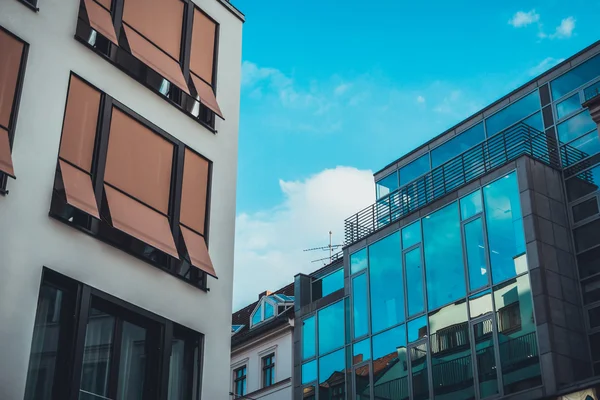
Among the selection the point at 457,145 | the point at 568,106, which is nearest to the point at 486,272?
the point at 568,106

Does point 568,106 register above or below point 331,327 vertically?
above

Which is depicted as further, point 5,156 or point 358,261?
point 358,261

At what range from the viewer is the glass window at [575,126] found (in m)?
31.3

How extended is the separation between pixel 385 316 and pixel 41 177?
2004 cm

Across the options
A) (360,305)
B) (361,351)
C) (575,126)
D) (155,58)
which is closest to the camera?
(155,58)

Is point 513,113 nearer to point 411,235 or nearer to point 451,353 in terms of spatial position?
point 411,235

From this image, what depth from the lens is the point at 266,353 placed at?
150 feet

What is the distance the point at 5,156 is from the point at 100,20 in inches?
151

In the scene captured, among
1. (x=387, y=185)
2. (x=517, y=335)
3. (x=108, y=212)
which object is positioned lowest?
(x=108, y=212)

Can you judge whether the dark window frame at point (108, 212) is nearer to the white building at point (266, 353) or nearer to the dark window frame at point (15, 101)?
the dark window frame at point (15, 101)

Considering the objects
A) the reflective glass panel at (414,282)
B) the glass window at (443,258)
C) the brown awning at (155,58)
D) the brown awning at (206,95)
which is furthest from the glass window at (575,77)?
the brown awning at (155,58)

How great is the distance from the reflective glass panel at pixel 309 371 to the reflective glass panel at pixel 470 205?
9.39 metres

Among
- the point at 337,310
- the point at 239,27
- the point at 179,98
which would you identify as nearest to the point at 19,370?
the point at 179,98

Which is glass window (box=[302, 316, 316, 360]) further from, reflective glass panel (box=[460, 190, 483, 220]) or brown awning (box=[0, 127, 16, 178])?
brown awning (box=[0, 127, 16, 178])
